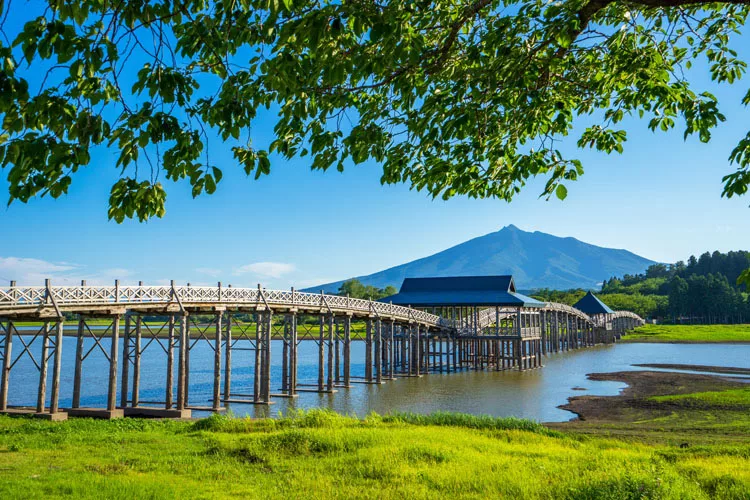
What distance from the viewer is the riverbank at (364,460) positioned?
10000 millimetres

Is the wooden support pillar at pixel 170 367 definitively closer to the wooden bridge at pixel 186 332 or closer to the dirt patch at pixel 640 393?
the wooden bridge at pixel 186 332

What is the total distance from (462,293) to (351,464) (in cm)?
4254

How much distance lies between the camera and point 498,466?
12008 millimetres

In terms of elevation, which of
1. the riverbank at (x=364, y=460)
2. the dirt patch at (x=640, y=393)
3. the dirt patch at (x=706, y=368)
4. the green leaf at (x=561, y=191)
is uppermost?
the green leaf at (x=561, y=191)

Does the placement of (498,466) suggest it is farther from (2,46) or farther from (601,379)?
(601,379)

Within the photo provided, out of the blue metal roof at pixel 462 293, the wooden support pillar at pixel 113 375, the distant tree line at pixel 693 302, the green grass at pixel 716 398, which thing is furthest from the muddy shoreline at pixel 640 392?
the distant tree line at pixel 693 302

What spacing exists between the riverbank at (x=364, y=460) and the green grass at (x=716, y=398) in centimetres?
821

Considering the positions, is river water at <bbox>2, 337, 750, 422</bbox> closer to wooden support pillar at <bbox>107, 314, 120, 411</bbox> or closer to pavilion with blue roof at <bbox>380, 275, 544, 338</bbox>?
pavilion with blue roof at <bbox>380, 275, 544, 338</bbox>

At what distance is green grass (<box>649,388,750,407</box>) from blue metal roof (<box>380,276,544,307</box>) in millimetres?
18986

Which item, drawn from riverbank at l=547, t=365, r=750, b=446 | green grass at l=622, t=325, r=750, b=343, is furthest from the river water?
green grass at l=622, t=325, r=750, b=343

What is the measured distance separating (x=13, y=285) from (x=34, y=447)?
8.61m

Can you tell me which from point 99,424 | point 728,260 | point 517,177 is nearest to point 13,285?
point 99,424

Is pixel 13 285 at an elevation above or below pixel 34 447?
above

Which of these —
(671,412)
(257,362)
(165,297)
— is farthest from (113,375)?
(671,412)
